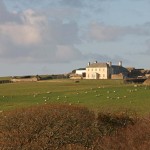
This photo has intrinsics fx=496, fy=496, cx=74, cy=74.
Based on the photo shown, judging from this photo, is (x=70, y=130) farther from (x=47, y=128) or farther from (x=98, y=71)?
(x=98, y=71)

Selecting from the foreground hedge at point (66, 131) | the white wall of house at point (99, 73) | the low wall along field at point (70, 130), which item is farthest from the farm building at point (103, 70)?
the foreground hedge at point (66, 131)

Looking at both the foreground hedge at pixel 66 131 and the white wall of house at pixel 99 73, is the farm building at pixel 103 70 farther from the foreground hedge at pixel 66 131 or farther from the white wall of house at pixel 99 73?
the foreground hedge at pixel 66 131

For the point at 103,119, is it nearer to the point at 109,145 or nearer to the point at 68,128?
the point at 68,128

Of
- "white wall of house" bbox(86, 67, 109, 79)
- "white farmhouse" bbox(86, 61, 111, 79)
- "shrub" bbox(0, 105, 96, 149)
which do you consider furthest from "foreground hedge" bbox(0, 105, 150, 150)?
"white farmhouse" bbox(86, 61, 111, 79)

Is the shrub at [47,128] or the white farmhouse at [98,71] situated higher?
the white farmhouse at [98,71]

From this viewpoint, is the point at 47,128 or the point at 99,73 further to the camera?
the point at 99,73

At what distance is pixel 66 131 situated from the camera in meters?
36.3

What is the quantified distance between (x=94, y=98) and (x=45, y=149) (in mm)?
37073

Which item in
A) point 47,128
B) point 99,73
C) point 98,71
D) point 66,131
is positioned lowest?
point 66,131

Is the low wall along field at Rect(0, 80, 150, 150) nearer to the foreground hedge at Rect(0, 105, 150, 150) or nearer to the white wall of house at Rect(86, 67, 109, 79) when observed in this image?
the foreground hedge at Rect(0, 105, 150, 150)

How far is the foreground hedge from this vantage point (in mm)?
32362

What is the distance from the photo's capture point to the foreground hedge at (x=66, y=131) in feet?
106

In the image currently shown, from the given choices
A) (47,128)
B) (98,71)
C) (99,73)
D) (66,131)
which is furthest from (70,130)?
(98,71)

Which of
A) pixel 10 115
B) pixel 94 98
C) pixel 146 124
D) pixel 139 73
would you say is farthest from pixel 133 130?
pixel 139 73
